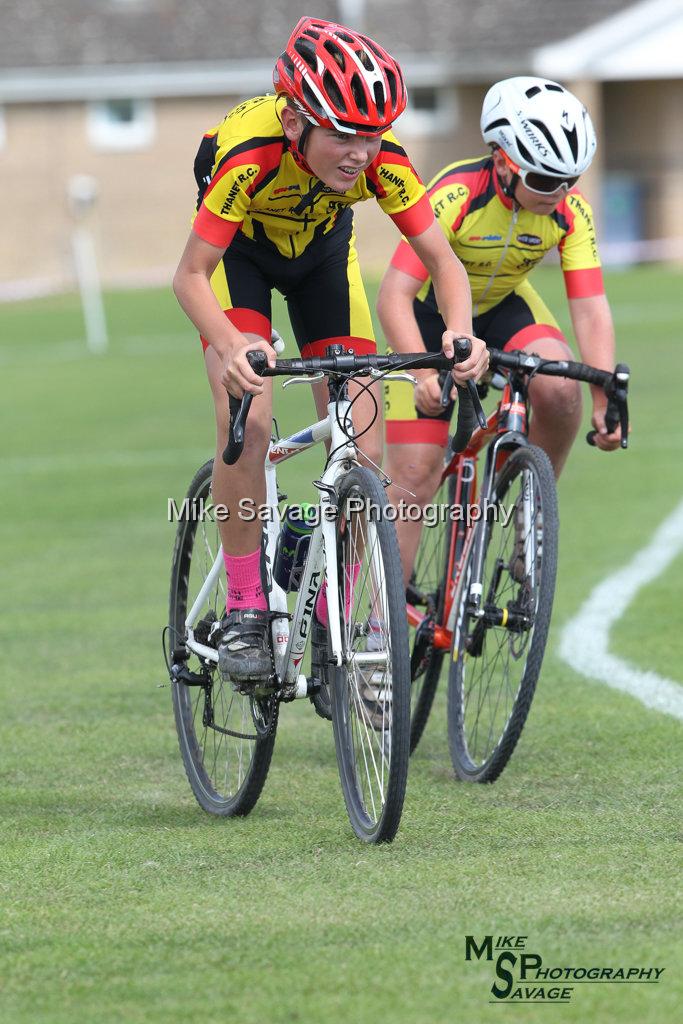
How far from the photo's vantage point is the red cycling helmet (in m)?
4.45

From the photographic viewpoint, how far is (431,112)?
41.9m

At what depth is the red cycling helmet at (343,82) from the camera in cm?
445

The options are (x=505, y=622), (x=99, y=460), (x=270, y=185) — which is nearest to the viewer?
(x=270, y=185)

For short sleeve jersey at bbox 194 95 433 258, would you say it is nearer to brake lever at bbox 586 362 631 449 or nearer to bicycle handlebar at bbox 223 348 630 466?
bicycle handlebar at bbox 223 348 630 466

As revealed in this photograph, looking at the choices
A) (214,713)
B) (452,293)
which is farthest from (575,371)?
(214,713)

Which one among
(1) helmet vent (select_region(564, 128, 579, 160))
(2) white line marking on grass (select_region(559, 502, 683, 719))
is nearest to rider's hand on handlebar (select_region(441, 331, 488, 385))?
→ (1) helmet vent (select_region(564, 128, 579, 160))

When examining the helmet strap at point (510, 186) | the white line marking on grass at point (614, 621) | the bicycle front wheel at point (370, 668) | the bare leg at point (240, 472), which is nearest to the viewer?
the bicycle front wheel at point (370, 668)

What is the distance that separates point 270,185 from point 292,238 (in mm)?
352

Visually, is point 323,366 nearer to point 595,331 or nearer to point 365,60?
point 365,60

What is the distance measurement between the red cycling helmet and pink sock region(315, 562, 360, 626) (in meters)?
1.28

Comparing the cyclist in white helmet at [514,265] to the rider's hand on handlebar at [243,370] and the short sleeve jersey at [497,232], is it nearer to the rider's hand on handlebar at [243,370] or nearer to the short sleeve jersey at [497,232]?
the short sleeve jersey at [497,232]

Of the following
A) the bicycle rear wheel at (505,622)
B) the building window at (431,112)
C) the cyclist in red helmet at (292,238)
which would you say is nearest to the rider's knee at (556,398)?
the bicycle rear wheel at (505,622)

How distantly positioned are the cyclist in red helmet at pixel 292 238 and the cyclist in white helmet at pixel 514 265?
1.75 feet

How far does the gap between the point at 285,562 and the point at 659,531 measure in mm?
5645
